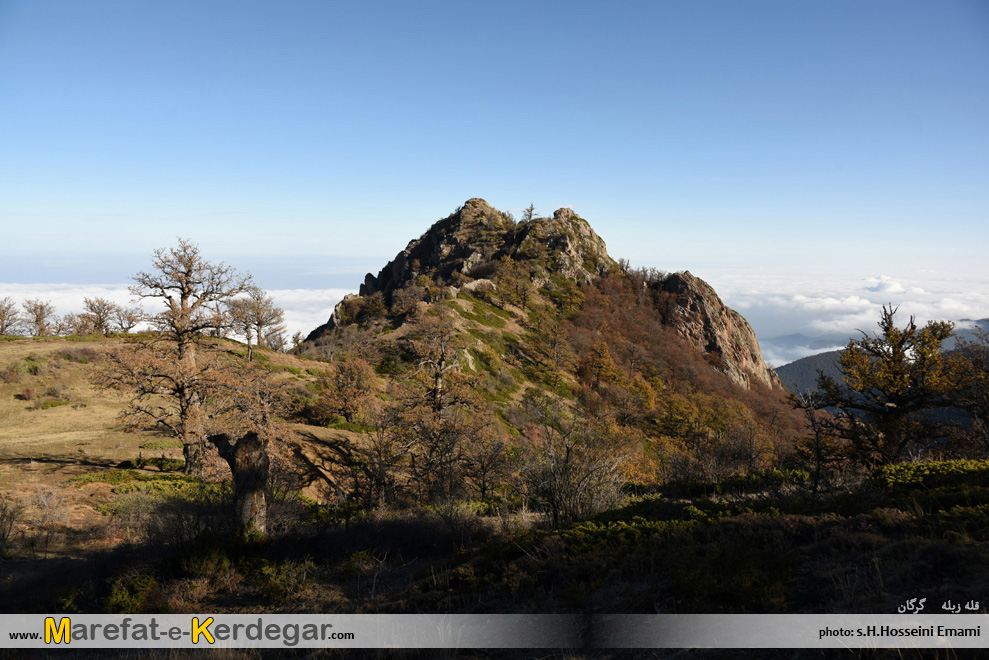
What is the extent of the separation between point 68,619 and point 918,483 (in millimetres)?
17282

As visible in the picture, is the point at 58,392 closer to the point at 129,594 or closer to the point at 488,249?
the point at 129,594

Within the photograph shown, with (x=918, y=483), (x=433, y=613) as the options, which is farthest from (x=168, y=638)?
(x=918, y=483)

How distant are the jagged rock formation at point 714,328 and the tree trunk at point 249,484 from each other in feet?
283

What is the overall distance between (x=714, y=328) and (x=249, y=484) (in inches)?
3610

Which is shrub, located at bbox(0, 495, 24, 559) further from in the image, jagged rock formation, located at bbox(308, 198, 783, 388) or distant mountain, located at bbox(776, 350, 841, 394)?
distant mountain, located at bbox(776, 350, 841, 394)

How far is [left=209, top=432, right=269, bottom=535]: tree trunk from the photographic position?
1172cm

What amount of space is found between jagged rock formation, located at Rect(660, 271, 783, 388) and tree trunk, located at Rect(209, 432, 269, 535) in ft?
283

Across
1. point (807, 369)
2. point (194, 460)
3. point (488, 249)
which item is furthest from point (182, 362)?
point (807, 369)

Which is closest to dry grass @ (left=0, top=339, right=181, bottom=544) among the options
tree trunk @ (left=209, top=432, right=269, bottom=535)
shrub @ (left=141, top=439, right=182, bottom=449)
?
shrub @ (left=141, top=439, right=182, bottom=449)

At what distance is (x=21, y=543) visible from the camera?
13.0m

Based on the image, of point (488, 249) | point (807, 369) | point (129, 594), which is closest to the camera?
point (129, 594)

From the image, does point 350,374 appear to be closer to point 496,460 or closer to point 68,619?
point 496,460

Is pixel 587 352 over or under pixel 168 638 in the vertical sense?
over

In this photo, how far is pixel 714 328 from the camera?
89.8 m
